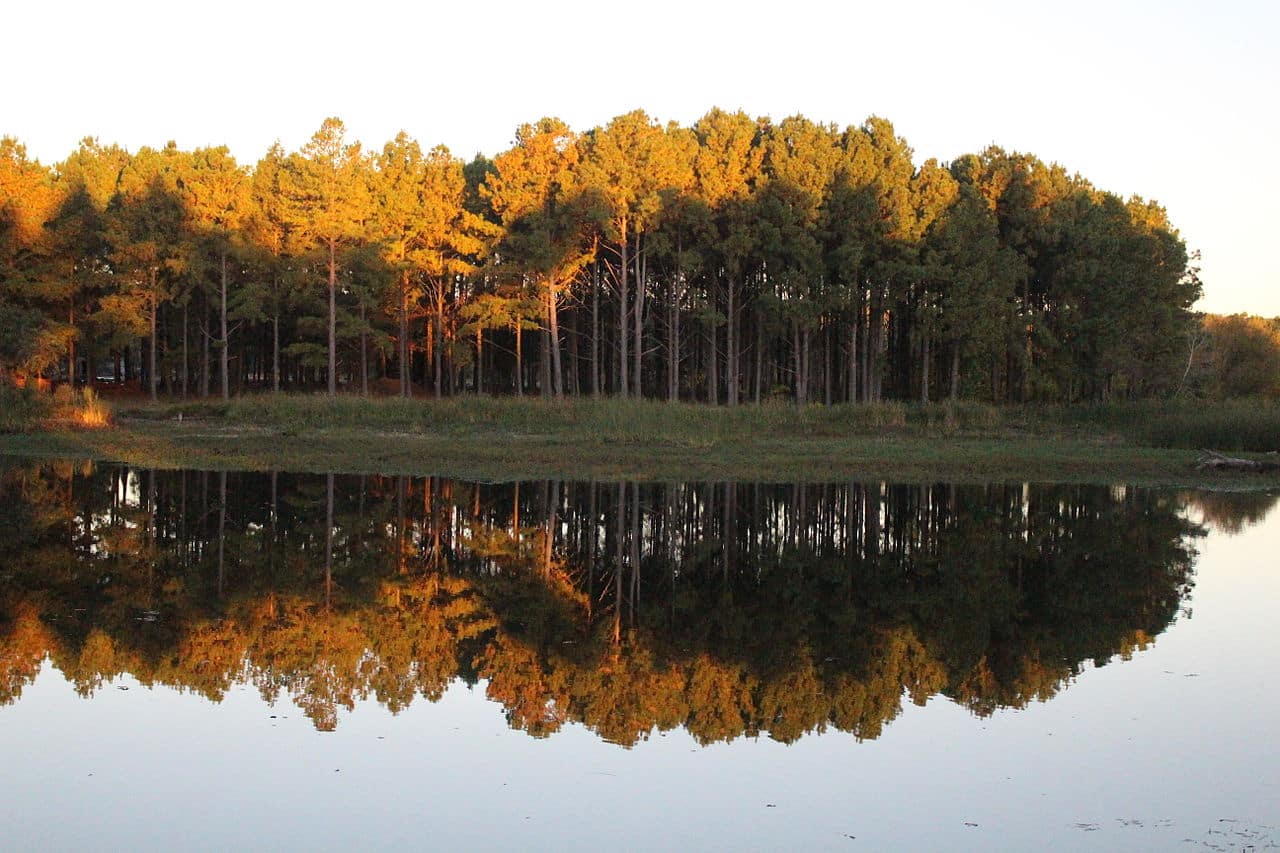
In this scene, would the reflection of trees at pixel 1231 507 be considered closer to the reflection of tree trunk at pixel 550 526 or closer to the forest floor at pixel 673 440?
the forest floor at pixel 673 440

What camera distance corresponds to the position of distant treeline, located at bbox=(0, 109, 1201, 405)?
51.0 metres

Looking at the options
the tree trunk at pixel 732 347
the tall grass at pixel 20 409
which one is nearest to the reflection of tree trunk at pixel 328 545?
the tall grass at pixel 20 409

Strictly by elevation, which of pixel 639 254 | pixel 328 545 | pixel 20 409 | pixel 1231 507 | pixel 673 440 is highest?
pixel 639 254

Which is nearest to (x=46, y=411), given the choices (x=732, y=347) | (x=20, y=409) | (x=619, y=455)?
(x=20, y=409)

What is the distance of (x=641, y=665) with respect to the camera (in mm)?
12109

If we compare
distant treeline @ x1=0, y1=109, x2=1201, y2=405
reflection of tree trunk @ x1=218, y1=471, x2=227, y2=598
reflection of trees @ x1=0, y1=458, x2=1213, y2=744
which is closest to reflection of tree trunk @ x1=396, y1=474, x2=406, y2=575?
reflection of trees @ x1=0, y1=458, x2=1213, y2=744

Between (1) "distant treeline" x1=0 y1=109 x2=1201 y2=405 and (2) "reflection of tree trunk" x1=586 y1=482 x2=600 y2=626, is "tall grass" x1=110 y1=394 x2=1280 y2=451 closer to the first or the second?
(1) "distant treeline" x1=0 y1=109 x2=1201 y2=405

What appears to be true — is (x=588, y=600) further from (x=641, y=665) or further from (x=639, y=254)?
(x=639, y=254)

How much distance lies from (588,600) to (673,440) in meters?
22.3

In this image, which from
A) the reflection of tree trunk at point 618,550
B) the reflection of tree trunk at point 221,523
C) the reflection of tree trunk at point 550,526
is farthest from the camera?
the reflection of tree trunk at point 550,526

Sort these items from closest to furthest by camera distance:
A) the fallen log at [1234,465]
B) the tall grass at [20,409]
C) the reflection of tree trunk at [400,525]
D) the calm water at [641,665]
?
1. the calm water at [641,665]
2. the reflection of tree trunk at [400,525]
3. the fallen log at [1234,465]
4. the tall grass at [20,409]

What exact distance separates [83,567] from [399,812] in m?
9.64

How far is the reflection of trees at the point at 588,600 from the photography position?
11344mm

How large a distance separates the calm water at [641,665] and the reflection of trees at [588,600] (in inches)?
2.6
